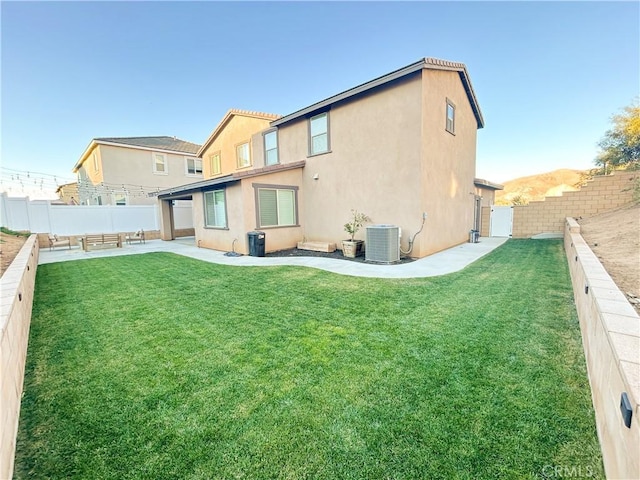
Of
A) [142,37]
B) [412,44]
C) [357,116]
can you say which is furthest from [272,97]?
[357,116]

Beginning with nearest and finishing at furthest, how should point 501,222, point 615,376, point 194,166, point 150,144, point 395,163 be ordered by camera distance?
point 615,376 → point 395,163 → point 501,222 → point 150,144 → point 194,166

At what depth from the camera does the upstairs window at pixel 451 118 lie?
10977 mm

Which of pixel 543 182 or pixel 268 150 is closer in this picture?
pixel 268 150

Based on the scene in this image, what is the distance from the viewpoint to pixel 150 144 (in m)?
21.2

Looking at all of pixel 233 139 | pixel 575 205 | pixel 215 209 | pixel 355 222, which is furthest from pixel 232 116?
pixel 575 205

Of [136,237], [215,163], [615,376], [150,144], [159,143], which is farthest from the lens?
[159,143]

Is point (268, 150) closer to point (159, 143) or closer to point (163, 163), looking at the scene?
point (163, 163)

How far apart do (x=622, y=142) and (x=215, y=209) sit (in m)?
22.1

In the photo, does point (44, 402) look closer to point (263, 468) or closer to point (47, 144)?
point (263, 468)

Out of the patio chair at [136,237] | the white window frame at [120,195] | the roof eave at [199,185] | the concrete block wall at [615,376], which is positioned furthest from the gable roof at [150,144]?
the concrete block wall at [615,376]

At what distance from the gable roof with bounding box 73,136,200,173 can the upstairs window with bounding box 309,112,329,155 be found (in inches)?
571

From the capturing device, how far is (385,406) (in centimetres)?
242

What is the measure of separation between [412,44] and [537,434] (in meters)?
14.7

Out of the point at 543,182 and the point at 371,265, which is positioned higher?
the point at 543,182
